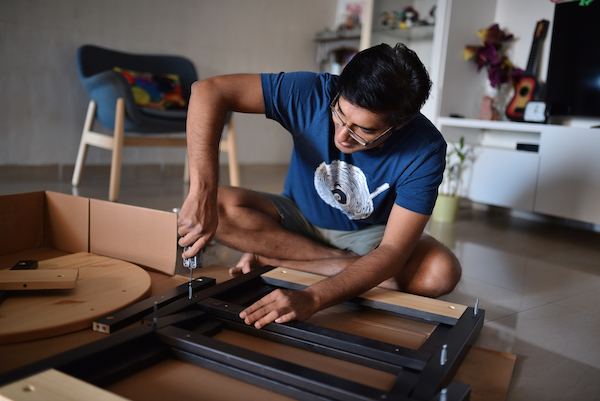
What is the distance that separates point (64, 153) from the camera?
119 inches

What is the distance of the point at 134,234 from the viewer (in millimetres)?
1279

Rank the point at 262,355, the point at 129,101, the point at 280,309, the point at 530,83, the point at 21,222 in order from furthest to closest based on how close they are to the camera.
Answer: the point at 530,83 → the point at 129,101 → the point at 21,222 → the point at 280,309 → the point at 262,355

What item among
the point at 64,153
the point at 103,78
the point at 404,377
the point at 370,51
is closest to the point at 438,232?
the point at 370,51

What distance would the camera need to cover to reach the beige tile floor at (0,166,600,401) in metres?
0.99

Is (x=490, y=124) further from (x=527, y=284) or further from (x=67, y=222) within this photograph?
(x=67, y=222)

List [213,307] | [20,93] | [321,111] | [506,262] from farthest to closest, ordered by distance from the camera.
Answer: [20,93]
[506,262]
[321,111]
[213,307]

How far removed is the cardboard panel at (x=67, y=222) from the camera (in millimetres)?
1343

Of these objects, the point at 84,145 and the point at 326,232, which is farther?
the point at 84,145

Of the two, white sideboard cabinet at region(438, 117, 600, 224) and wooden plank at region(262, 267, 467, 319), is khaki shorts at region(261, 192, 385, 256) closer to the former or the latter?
wooden plank at region(262, 267, 467, 319)

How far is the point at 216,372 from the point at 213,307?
196 mm

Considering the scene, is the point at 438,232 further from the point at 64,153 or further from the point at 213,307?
the point at 64,153

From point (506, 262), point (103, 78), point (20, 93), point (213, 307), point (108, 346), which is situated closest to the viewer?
point (108, 346)

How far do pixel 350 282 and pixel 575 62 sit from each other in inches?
88.8

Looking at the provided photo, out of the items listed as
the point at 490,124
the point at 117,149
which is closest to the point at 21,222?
the point at 117,149
